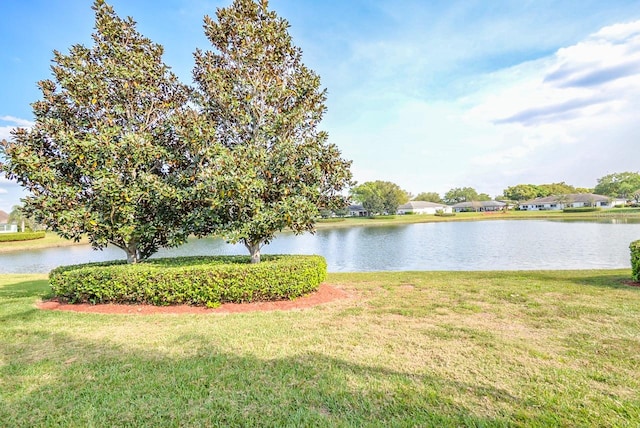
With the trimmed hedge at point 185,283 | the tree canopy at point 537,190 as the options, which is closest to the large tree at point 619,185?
the tree canopy at point 537,190

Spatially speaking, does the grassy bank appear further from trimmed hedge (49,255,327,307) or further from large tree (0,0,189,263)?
trimmed hedge (49,255,327,307)

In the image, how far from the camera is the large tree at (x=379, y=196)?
69.6 meters

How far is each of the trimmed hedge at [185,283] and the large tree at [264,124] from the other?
95 cm

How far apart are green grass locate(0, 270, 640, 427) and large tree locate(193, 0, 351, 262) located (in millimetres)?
2291

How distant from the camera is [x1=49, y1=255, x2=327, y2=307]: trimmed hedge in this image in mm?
6828

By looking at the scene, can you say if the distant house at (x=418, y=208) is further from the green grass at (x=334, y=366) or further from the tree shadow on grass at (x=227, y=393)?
the tree shadow on grass at (x=227, y=393)

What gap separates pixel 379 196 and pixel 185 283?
6855 cm

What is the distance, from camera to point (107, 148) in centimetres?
721

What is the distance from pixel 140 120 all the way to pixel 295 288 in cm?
568

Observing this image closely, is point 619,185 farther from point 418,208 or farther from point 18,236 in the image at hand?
point 18,236

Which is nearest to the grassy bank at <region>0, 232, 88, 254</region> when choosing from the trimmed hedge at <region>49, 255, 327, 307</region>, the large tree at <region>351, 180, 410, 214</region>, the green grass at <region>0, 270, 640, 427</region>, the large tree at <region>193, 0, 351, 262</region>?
the trimmed hedge at <region>49, 255, 327, 307</region>

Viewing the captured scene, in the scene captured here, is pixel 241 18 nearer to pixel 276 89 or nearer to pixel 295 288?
pixel 276 89

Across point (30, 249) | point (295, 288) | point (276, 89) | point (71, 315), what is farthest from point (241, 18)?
point (30, 249)

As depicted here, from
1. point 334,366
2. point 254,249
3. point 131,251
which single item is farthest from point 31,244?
point 334,366
